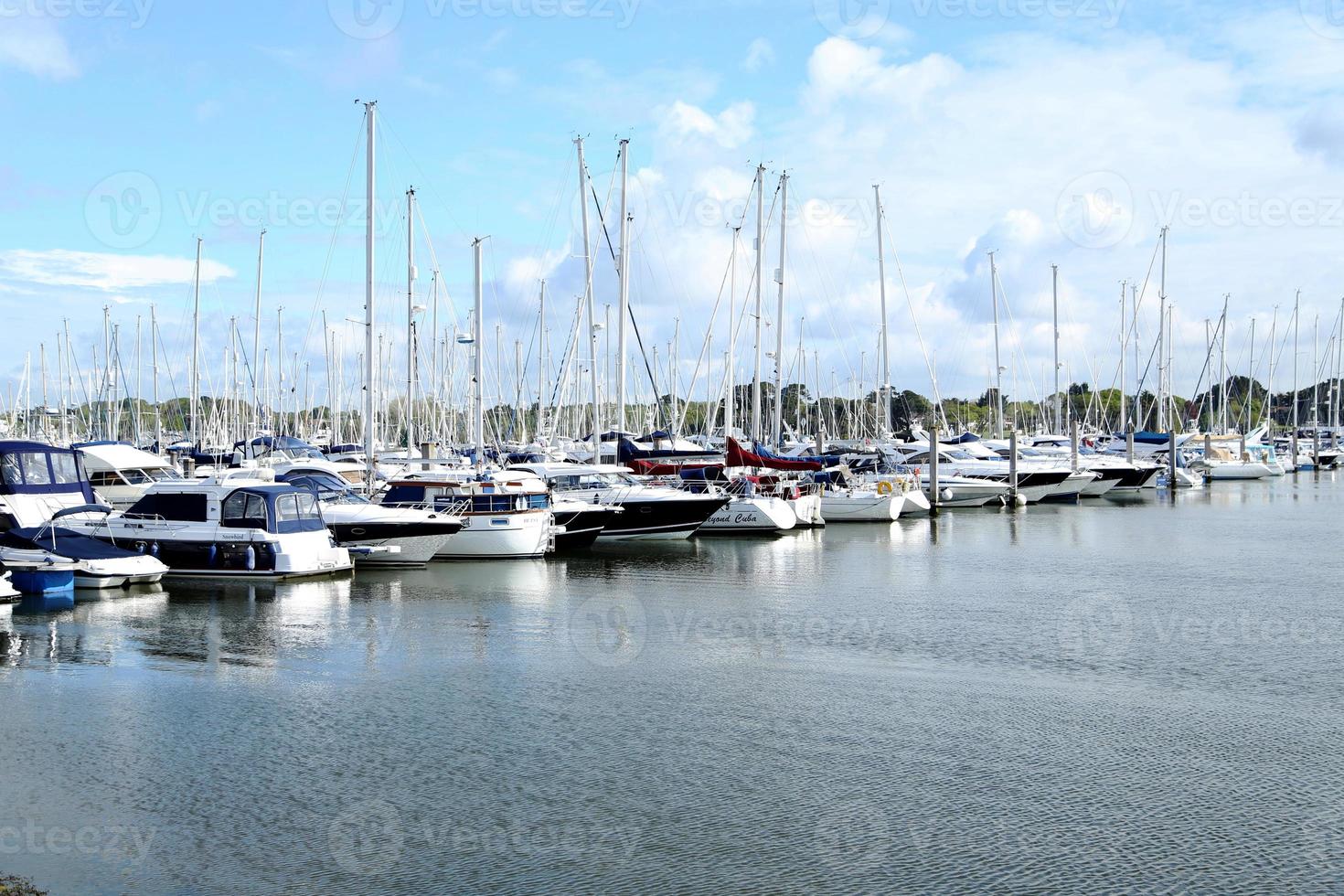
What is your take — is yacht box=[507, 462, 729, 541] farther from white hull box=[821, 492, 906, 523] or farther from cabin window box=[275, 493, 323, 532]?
cabin window box=[275, 493, 323, 532]

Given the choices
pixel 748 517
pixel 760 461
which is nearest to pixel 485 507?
pixel 748 517

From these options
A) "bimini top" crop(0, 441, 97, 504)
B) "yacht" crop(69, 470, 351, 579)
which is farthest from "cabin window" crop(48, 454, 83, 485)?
"yacht" crop(69, 470, 351, 579)

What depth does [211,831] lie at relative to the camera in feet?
43.1

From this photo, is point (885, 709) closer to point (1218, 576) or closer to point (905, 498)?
point (1218, 576)

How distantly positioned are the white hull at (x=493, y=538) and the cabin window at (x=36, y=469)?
1105 cm

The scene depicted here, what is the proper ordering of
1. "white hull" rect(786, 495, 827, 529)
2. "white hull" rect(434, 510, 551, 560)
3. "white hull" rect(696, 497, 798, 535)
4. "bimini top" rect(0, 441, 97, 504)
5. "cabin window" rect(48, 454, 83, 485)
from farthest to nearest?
"white hull" rect(786, 495, 827, 529) → "white hull" rect(696, 497, 798, 535) → "white hull" rect(434, 510, 551, 560) → "cabin window" rect(48, 454, 83, 485) → "bimini top" rect(0, 441, 97, 504)

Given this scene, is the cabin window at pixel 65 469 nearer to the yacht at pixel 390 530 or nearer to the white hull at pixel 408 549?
the yacht at pixel 390 530

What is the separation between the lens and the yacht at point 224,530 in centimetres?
3081
